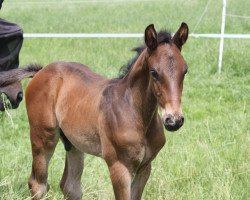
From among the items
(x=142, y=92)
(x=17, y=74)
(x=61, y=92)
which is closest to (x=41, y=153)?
(x=61, y=92)

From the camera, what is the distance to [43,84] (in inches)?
183

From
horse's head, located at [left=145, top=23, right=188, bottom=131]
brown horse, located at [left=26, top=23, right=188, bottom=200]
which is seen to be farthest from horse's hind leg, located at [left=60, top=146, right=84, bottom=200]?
horse's head, located at [left=145, top=23, right=188, bottom=131]

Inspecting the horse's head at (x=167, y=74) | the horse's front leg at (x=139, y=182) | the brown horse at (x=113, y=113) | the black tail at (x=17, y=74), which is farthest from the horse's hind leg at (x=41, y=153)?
the horse's head at (x=167, y=74)

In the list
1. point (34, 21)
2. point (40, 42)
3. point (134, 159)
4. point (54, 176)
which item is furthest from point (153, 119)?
point (34, 21)

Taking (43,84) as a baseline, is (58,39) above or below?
below

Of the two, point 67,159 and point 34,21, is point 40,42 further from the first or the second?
point 67,159

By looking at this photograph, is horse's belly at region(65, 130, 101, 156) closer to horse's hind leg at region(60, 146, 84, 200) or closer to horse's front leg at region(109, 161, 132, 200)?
horse's front leg at region(109, 161, 132, 200)

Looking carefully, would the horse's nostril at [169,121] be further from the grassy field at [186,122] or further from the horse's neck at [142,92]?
the grassy field at [186,122]

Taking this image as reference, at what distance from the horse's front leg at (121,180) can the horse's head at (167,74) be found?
1.86 ft

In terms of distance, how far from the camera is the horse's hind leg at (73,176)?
4.77 meters

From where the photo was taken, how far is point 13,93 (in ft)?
14.7

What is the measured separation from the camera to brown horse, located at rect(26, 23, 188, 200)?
3426mm

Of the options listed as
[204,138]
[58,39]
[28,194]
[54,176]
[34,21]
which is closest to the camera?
[28,194]

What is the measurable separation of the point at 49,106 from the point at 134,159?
115 centimetres
